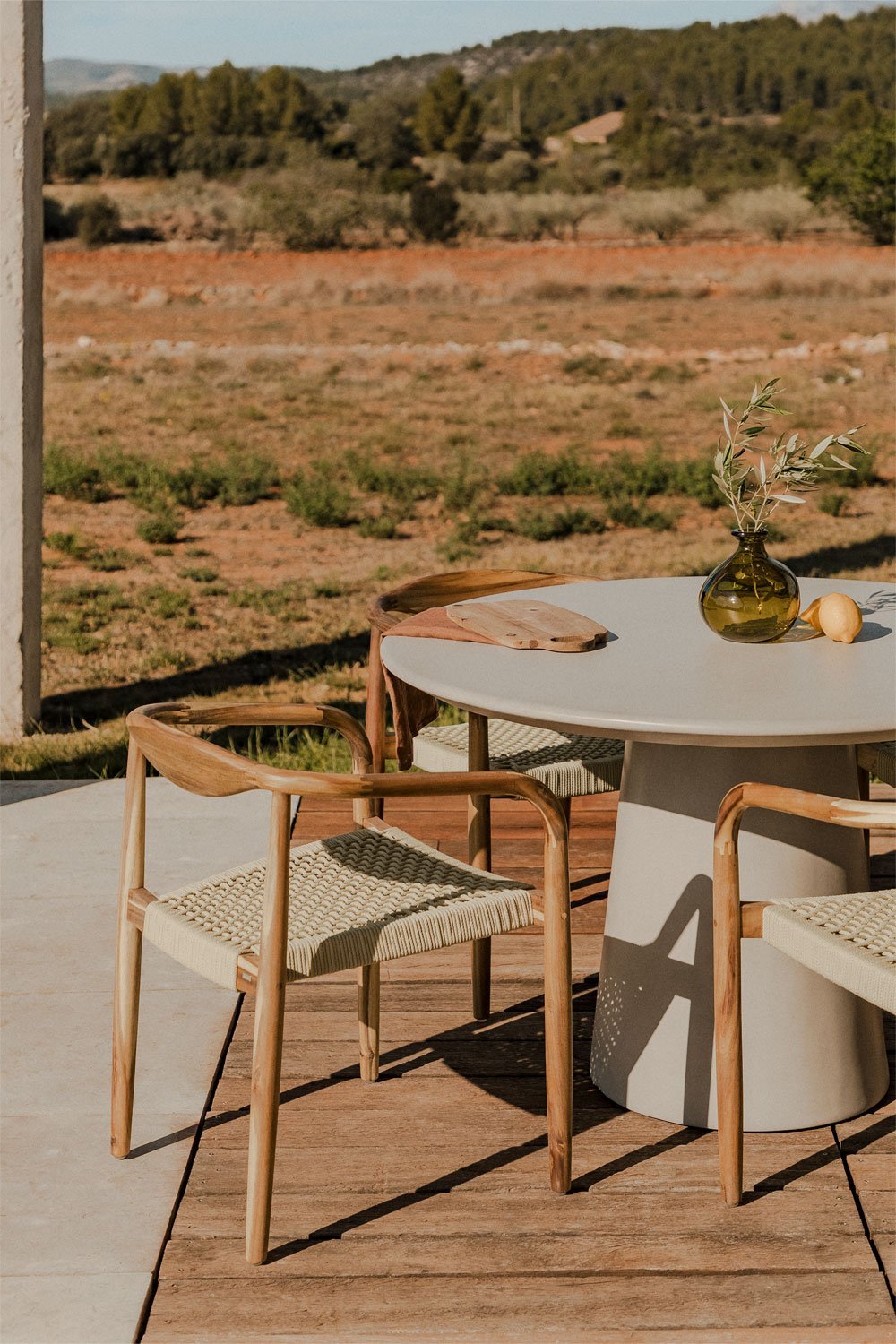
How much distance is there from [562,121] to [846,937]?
16.2 m

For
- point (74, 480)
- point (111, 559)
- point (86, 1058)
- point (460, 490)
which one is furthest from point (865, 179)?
point (86, 1058)

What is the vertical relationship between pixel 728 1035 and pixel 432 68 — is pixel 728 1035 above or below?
below

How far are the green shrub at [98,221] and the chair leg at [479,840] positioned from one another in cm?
1443

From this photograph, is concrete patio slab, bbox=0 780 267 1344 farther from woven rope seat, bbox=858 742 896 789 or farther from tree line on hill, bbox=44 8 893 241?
tree line on hill, bbox=44 8 893 241

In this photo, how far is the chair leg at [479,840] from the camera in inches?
88.1

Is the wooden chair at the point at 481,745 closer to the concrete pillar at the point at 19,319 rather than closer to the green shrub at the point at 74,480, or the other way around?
the concrete pillar at the point at 19,319

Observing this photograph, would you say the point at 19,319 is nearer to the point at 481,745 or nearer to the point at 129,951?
the point at 481,745

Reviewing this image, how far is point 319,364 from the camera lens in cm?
1484

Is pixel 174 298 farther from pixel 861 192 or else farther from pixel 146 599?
pixel 146 599

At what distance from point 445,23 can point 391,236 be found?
297cm

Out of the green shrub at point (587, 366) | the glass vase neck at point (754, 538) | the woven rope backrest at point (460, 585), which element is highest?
the glass vase neck at point (754, 538)

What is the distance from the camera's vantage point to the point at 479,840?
2305mm

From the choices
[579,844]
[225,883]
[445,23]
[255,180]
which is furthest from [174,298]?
[225,883]

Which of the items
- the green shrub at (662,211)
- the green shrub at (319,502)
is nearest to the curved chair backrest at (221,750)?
the green shrub at (319,502)
